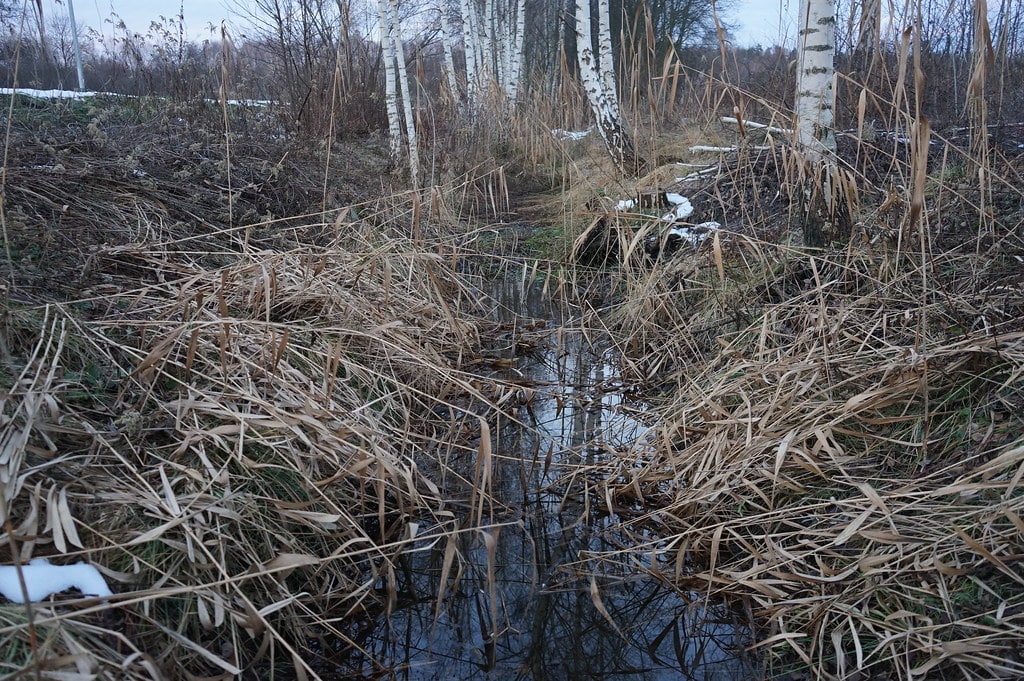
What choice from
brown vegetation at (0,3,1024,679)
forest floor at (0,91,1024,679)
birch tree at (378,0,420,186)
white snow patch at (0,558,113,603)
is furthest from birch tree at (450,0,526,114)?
white snow patch at (0,558,113,603)

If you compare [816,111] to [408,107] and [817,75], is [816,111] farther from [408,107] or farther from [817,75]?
[408,107]

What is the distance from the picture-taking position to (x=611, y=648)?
6.11ft

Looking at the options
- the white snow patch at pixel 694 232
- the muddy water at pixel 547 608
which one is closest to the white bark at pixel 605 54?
the white snow patch at pixel 694 232

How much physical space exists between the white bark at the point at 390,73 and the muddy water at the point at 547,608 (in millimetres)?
4898

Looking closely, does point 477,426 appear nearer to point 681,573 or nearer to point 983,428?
point 681,573

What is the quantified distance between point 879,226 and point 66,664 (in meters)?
3.04

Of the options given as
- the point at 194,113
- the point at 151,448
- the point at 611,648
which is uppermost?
the point at 194,113

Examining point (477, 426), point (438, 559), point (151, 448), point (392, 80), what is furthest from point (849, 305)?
point (392, 80)

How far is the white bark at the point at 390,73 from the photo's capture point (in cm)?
632

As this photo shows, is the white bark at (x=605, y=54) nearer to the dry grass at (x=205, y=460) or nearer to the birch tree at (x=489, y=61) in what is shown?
the birch tree at (x=489, y=61)

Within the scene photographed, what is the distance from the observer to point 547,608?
6.52 ft

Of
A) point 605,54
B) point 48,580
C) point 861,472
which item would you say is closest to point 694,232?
point 861,472

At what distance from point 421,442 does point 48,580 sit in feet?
4.68

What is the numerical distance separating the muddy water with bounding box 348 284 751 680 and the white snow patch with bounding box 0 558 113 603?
657 millimetres
